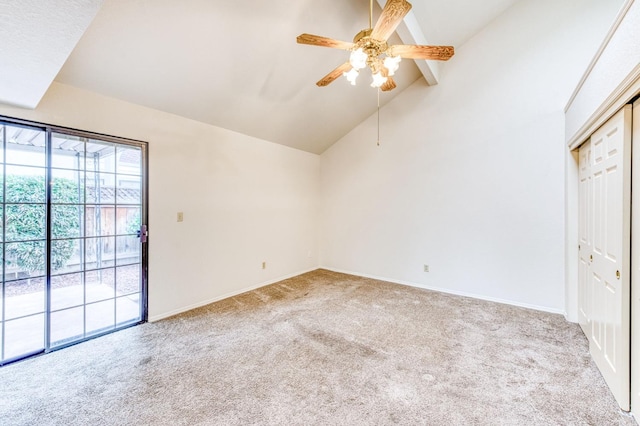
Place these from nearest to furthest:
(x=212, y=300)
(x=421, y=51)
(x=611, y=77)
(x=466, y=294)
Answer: (x=611, y=77)
(x=421, y=51)
(x=212, y=300)
(x=466, y=294)

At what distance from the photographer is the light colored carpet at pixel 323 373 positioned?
5.63 ft

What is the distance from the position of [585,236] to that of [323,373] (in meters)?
2.93

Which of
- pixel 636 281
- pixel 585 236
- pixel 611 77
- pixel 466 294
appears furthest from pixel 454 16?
pixel 466 294

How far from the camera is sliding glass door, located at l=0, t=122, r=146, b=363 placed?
2.33 metres

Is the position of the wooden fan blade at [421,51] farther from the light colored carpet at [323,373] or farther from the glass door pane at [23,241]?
the glass door pane at [23,241]

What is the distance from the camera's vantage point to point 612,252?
1.97 metres

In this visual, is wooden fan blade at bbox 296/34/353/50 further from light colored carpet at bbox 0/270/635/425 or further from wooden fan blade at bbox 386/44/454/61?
light colored carpet at bbox 0/270/635/425

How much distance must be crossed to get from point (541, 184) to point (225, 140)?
4.29m

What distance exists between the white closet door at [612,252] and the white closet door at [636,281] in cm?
4

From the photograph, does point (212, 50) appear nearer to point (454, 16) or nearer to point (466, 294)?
point (454, 16)

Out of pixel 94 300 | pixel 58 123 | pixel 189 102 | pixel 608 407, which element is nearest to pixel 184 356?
pixel 94 300

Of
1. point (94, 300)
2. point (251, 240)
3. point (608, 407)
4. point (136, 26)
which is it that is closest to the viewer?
point (608, 407)

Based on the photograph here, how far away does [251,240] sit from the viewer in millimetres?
4242

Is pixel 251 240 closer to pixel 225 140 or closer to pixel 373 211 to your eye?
pixel 225 140
